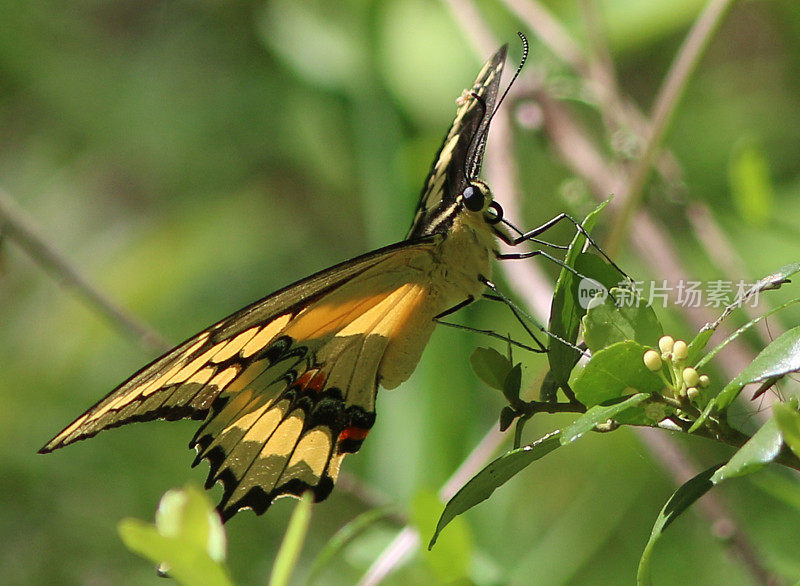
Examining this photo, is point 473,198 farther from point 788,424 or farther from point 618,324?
point 788,424

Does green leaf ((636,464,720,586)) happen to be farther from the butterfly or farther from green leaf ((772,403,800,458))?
the butterfly

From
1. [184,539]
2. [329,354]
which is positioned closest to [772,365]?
[184,539]

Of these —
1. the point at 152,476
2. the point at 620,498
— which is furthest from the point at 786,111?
the point at 152,476

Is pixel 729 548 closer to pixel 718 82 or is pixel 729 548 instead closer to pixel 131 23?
pixel 718 82

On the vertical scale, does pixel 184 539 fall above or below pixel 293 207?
below

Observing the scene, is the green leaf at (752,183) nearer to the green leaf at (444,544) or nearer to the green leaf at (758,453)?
the green leaf at (444,544)

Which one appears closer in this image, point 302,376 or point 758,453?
point 758,453
